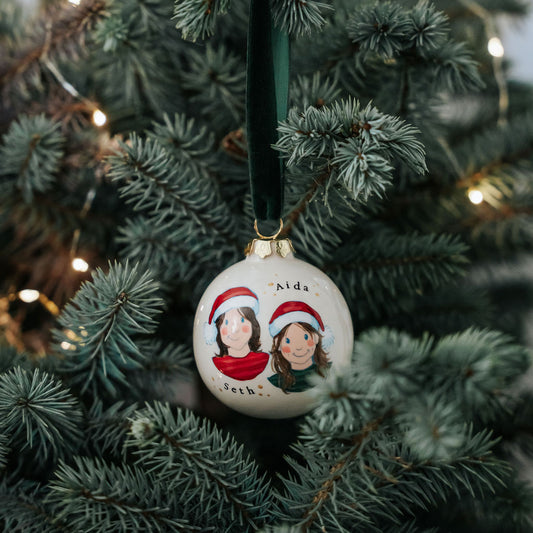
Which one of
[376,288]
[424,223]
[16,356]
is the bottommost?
[16,356]

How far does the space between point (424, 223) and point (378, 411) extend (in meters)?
0.38

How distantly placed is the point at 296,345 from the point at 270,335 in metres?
0.02

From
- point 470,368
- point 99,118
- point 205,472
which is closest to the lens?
point 470,368

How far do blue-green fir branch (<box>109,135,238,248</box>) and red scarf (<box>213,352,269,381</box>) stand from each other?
14 cm

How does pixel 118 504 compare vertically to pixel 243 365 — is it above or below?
below

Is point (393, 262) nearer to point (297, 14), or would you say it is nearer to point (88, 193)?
point (297, 14)

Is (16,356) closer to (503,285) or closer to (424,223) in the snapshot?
(424,223)

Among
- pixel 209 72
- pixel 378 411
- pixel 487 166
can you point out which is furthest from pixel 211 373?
pixel 487 166

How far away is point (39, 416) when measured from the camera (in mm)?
401

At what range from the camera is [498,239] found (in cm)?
69

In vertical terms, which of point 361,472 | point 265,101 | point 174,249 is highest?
point 265,101

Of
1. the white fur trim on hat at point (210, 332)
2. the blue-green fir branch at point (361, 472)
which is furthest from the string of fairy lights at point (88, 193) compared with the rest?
the blue-green fir branch at point (361, 472)

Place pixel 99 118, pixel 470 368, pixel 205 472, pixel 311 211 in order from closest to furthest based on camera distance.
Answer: pixel 470 368 → pixel 205 472 → pixel 311 211 → pixel 99 118

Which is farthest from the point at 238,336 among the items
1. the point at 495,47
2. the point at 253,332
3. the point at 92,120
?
the point at 495,47
